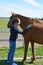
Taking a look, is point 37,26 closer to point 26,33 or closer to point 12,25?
point 26,33

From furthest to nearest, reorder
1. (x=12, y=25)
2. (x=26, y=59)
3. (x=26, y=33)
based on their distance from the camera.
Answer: (x=26, y=59)
(x=26, y=33)
(x=12, y=25)

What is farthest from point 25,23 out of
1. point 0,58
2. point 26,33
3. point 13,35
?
point 0,58

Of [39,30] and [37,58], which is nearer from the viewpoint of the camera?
[39,30]

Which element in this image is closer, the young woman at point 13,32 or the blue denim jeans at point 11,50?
the young woman at point 13,32

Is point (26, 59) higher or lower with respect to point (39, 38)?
lower

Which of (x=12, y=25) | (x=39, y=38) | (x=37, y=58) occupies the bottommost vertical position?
(x=37, y=58)

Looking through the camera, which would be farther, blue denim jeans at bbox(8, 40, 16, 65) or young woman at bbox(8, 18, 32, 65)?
blue denim jeans at bbox(8, 40, 16, 65)

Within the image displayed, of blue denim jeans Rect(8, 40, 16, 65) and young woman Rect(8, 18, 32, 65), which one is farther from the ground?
young woman Rect(8, 18, 32, 65)

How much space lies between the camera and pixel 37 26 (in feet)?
26.9

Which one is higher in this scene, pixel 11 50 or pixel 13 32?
pixel 13 32

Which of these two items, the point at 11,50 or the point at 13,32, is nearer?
the point at 13,32

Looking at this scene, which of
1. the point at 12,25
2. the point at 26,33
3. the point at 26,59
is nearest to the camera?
the point at 12,25

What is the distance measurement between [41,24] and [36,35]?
17.9 inches

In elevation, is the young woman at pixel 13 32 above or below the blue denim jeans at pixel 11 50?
above
